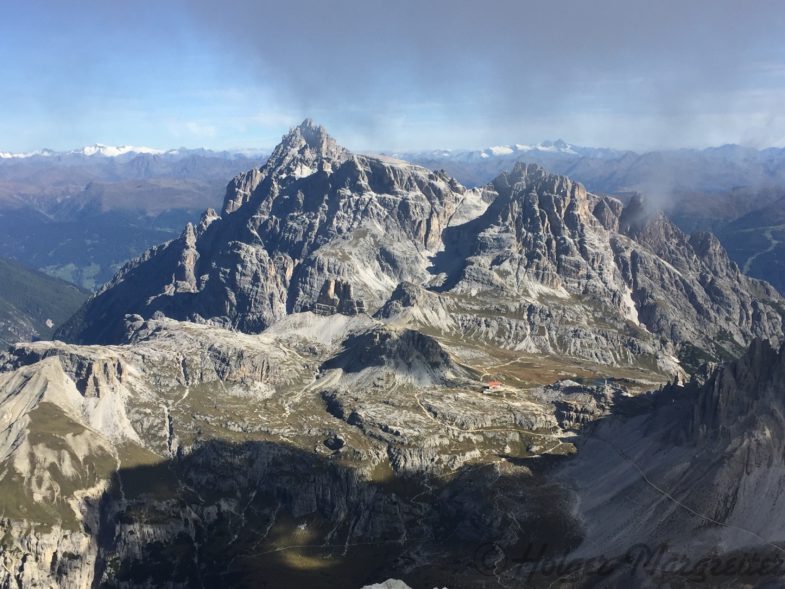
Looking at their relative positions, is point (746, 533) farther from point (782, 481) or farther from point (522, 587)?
point (522, 587)

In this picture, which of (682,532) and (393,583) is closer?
(393,583)

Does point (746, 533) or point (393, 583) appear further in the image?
point (746, 533)

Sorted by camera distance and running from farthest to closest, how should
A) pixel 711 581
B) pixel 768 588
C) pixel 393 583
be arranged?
pixel 711 581 → pixel 768 588 → pixel 393 583

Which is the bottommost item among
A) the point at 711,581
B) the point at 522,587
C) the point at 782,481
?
the point at 522,587

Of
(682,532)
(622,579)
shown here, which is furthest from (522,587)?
(682,532)

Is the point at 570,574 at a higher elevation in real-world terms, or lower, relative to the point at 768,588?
lower

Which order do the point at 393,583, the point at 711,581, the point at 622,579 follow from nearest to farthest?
the point at 393,583, the point at 711,581, the point at 622,579

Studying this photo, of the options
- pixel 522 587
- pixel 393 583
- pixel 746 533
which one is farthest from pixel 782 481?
pixel 393 583

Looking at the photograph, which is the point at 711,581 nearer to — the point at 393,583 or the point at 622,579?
the point at 622,579

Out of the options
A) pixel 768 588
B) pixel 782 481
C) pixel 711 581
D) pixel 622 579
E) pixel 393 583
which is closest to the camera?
pixel 393 583

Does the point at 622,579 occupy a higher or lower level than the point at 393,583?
lower
